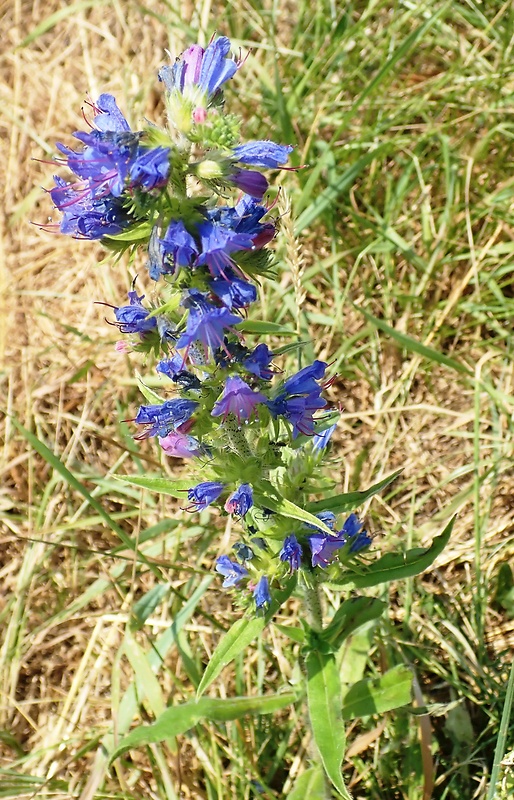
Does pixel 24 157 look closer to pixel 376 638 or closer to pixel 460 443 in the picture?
pixel 460 443

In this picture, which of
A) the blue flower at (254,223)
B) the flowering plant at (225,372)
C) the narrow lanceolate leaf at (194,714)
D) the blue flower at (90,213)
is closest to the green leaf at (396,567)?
the flowering plant at (225,372)

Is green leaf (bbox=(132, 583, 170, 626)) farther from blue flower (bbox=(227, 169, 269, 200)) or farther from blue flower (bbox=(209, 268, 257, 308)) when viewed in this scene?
blue flower (bbox=(227, 169, 269, 200))

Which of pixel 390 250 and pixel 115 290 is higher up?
pixel 115 290

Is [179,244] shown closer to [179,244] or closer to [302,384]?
[179,244]

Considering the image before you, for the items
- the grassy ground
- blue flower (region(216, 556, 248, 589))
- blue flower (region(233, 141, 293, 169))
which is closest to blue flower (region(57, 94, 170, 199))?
blue flower (region(233, 141, 293, 169))

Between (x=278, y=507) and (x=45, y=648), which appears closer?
(x=278, y=507)

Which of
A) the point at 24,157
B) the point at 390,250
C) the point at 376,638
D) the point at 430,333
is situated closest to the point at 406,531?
the point at 376,638
